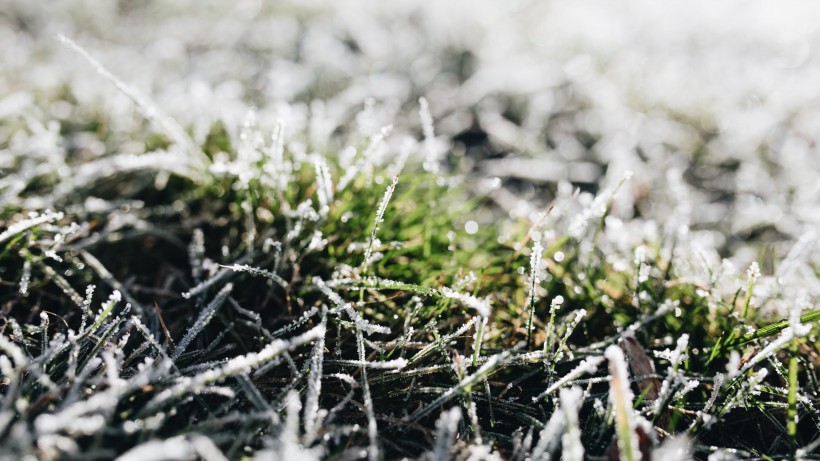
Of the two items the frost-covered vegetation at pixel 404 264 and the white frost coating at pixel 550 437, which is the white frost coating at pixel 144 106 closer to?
the frost-covered vegetation at pixel 404 264

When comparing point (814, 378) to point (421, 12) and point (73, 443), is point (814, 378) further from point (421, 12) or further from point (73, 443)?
point (421, 12)

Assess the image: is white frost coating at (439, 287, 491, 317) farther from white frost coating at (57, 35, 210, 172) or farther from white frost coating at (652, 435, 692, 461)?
white frost coating at (57, 35, 210, 172)

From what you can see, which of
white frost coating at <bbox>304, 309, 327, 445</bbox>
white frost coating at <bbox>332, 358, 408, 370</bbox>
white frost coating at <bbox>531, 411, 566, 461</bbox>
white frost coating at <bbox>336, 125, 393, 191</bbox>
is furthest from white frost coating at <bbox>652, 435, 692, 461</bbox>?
white frost coating at <bbox>336, 125, 393, 191</bbox>

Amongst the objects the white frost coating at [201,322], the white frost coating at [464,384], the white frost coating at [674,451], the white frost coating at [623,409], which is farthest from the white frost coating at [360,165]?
the white frost coating at [674,451]

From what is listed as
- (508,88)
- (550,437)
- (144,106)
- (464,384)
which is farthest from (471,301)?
(508,88)

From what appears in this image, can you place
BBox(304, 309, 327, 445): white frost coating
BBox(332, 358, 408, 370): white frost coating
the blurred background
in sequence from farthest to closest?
the blurred background
BBox(332, 358, 408, 370): white frost coating
BBox(304, 309, 327, 445): white frost coating

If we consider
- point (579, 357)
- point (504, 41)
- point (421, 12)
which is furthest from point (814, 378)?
point (421, 12)

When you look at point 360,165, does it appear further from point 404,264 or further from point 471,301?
point 471,301
